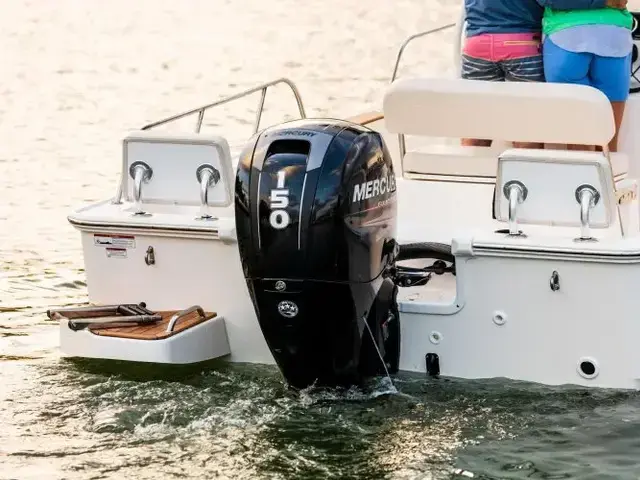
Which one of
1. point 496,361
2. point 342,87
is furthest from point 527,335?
point 342,87

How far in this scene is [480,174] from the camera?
19.7 feet

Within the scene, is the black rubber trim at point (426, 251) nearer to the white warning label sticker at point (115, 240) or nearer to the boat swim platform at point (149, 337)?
the boat swim platform at point (149, 337)

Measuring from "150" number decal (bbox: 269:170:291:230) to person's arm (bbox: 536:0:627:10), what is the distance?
187 cm

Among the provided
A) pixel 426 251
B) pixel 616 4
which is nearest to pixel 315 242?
pixel 426 251

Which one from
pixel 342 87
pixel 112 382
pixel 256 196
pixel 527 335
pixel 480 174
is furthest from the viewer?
pixel 342 87

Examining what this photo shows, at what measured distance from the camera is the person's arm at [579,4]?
5.74m

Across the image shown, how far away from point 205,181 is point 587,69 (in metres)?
1.81

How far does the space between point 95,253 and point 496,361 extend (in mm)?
1562

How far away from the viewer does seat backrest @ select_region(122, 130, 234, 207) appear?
16.8 ft

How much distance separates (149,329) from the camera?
495cm

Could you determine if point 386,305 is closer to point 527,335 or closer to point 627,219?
point 527,335

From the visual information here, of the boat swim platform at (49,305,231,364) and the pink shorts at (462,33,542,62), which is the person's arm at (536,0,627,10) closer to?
the pink shorts at (462,33,542,62)

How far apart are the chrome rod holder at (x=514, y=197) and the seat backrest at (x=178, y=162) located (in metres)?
1.04

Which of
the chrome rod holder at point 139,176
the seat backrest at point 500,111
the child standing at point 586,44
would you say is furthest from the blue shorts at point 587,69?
the chrome rod holder at point 139,176
